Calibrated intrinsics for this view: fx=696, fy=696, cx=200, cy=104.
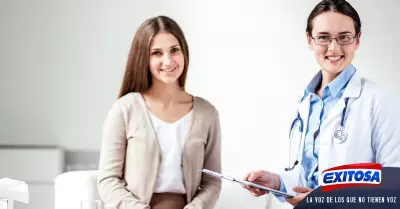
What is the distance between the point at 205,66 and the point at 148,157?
406mm

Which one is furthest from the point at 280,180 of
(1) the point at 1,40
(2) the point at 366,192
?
(1) the point at 1,40

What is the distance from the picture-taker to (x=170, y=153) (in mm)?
1554

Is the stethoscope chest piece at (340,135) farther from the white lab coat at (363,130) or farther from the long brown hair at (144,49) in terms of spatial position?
the long brown hair at (144,49)

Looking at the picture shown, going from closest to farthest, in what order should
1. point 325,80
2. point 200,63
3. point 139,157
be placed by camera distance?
A: 1. point 139,157
2. point 325,80
3. point 200,63

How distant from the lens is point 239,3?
1.86 meters

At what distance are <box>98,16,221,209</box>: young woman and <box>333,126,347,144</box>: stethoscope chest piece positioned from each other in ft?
0.89

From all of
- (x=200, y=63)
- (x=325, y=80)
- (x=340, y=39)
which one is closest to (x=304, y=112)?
(x=325, y=80)

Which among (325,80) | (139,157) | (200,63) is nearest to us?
(139,157)

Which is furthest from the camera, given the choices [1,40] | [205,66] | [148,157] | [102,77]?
[1,40]

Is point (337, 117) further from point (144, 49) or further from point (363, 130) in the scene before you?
point (144, 49)

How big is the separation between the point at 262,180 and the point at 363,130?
256mm

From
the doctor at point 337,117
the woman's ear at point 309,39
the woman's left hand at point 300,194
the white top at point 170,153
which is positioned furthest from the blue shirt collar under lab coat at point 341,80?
the white top at point 170,153

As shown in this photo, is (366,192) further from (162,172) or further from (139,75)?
(139,75)

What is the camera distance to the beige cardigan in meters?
1.54
